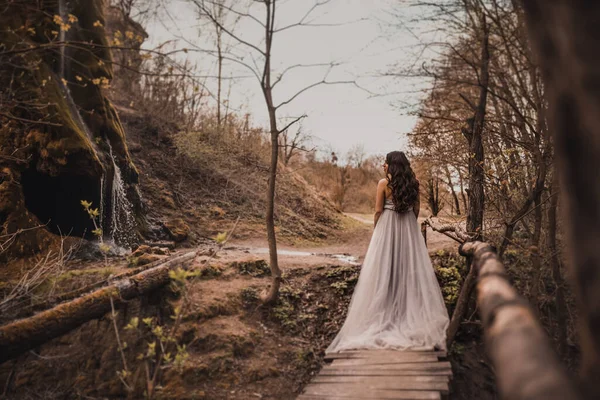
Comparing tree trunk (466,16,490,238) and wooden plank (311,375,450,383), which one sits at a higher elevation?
tree trunk (466,16,490,238)

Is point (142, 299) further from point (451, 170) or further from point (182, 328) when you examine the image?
point (451, 170)

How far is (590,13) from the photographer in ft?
2.60

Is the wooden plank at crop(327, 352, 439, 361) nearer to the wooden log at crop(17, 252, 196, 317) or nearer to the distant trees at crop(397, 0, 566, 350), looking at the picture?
the distant trees at crop(397, 0, 566, 350)

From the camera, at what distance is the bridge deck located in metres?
3.68

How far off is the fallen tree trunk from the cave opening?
3.05 meters

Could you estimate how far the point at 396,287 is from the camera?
5.54 meters

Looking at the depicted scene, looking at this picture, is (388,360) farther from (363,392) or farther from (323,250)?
(323,250)

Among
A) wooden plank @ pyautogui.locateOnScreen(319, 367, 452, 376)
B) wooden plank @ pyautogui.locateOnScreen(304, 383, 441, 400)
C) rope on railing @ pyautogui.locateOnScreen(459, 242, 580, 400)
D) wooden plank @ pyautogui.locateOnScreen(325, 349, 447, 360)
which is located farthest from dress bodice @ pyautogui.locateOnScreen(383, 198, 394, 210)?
rope on railing @ pyautogui.locateOnScreen(459, 242, 580, 400)

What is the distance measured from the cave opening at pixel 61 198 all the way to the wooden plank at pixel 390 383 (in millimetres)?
6596

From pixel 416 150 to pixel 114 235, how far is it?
8.06 m

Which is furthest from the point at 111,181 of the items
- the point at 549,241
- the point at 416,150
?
the point at 549,241

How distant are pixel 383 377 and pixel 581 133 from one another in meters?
3.67

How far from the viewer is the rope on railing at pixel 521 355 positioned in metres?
0.94

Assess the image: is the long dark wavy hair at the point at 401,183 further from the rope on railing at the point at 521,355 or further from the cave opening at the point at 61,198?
the cave opening at the point at 61,198
